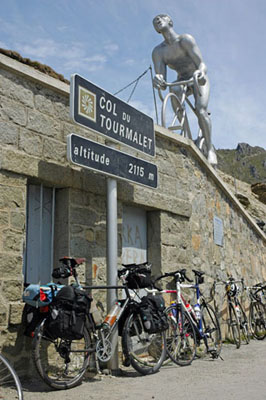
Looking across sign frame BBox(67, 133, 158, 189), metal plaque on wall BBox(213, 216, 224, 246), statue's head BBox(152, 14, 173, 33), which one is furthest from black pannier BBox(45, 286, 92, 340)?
statue's head BBox(152, 14, 173, 33)

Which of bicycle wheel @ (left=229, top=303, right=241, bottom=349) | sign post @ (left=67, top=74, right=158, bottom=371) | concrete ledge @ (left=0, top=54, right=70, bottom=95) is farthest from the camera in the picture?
bicycle wheel @ (left=229, top=303, right=241, bottom=349)

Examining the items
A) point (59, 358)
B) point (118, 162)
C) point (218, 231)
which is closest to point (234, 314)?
point (218, 231)

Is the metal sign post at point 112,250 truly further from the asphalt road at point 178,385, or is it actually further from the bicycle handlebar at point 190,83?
the bicycle handlebar at point 190,83

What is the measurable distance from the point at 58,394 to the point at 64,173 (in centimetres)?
229

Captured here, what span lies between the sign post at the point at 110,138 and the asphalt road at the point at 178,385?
1.78 feet

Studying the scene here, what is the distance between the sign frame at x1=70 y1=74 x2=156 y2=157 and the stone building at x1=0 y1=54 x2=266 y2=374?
431 mm

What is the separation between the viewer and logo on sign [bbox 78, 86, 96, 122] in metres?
5.08

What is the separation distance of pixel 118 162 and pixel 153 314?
1726 millimetres

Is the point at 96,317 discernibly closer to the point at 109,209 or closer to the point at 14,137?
the point at 109,209

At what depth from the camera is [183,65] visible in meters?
10.3

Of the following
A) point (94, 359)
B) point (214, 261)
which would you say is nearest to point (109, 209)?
point (94, 359)

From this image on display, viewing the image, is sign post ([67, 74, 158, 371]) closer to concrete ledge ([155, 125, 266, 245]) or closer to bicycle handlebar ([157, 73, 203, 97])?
concrete ledge ([155, 125, 266, 245])

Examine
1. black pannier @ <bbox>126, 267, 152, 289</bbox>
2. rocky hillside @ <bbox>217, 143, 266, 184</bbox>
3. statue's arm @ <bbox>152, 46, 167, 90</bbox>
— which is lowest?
black pannier @ <bbox>126, 267, 152, 289</bbox>

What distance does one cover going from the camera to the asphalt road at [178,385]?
4.16 metres
